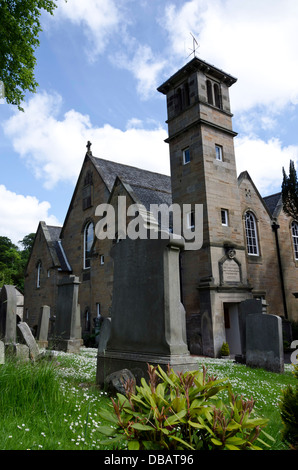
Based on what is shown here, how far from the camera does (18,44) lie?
12648mm

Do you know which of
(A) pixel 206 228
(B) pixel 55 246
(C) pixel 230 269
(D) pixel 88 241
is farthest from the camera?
(B) pixel 55 246

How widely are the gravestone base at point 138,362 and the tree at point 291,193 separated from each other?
800 inches

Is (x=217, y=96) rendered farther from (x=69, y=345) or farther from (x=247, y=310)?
(x=69, y=345)

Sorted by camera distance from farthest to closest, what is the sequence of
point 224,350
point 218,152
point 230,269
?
point 218,152, point 230,269, point 224,350

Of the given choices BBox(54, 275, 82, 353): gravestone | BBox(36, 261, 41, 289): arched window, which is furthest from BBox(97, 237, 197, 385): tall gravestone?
BBox(36, 261, 41, 289): arched window

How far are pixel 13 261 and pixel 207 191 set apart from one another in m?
51.1

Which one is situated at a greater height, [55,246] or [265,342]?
[55,246]

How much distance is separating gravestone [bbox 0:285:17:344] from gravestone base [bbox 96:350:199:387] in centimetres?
616

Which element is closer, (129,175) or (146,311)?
(146,311)

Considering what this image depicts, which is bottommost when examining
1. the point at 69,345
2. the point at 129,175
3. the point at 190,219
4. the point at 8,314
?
the point at 69,345

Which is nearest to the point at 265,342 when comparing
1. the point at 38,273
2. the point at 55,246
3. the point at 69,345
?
the point at 69,345

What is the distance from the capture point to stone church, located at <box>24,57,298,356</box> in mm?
18578

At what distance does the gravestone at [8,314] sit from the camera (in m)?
12.2
